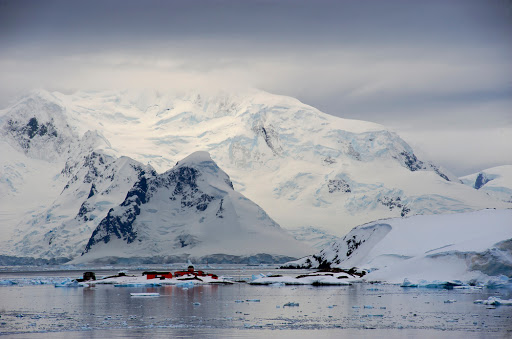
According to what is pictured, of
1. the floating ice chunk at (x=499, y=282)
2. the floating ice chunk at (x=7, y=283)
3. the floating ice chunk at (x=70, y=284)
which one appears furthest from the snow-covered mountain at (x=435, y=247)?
the floating ice chunk at (x=7, y=283)

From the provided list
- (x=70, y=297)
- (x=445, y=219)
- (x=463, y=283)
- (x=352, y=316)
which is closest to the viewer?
(x=352, y=316)

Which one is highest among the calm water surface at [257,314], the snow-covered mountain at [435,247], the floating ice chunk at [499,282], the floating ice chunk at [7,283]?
the snow-covered mountain at [435,247]

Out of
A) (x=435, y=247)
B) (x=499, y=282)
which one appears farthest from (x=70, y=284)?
(x=499, y=282)

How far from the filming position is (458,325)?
62031 mm

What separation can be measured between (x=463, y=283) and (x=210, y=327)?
4931 centimetres

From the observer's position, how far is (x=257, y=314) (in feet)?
238

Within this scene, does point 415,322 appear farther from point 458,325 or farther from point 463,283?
point 463,283

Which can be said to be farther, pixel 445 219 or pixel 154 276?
pixel 445 219

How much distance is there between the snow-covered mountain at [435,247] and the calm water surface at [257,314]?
8181 mm

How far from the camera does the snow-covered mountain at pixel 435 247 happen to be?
104250 mm

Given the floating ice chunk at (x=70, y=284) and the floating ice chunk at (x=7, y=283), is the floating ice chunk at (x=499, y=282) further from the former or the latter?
the floating ice chunk at (x=7, y=283)

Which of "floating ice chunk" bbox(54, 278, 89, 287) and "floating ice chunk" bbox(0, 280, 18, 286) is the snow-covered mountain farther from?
"floating ice chunk" bbox(0, 280, 18, 286)

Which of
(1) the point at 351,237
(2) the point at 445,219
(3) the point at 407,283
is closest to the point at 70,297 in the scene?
(3) the point at 407,283

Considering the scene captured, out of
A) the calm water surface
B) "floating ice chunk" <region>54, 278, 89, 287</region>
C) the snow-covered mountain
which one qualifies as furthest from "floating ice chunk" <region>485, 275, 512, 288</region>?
"floating ice chunk" <region>54, 278, 89, 287</region>
